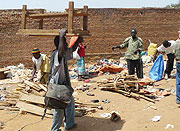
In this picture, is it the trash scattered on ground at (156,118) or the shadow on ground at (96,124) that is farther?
the trash scattered on ground at (156,118)

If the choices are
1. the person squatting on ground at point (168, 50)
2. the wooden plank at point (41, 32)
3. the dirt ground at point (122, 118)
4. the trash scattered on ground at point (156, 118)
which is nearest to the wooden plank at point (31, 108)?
the dirt ground at point (122, 118)

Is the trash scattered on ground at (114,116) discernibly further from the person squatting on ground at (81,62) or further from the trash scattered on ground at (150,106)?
the person squatting on ground at (81,62)

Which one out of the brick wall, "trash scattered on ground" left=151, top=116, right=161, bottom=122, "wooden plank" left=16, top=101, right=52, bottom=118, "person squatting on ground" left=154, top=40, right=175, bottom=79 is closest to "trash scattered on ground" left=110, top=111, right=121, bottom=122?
"trash scattered on ground" left=151, top=116, right=161, bottom=122

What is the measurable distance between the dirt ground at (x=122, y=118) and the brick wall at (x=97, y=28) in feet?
28.0

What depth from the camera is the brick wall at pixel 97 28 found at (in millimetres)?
13945

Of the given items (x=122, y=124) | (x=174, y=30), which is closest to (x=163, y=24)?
(x=174, y=30)

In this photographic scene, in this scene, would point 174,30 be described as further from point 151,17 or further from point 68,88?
point 68,88

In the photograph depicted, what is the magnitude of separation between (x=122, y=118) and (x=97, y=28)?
9.94 m

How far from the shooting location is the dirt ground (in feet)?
14.5

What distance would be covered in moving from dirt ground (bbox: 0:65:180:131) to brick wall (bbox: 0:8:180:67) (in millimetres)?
8539

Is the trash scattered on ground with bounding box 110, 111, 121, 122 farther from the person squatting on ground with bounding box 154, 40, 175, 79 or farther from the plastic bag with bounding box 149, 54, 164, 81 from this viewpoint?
the person squatting on ground with bounding box 154, 40, 175, 79

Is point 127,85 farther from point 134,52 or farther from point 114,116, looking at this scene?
point 114,116

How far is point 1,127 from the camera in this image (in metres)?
4.60

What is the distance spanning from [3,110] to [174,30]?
42.3 feet
